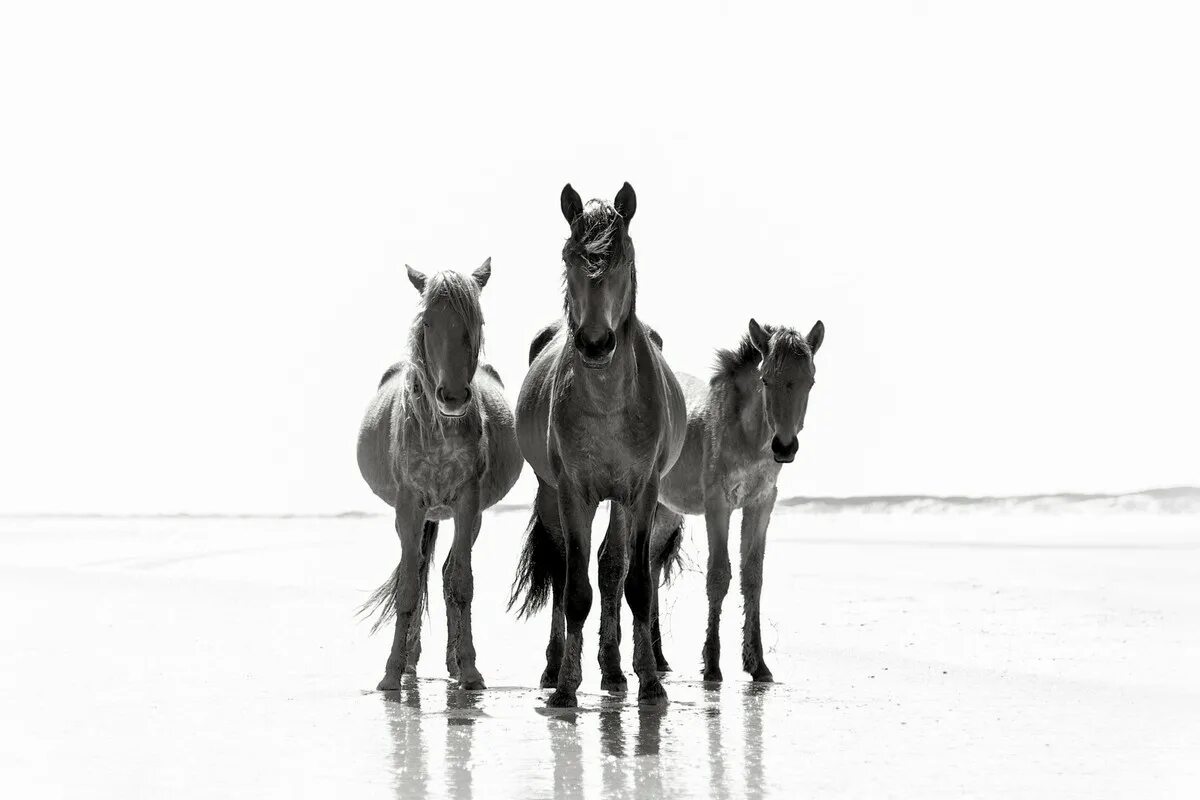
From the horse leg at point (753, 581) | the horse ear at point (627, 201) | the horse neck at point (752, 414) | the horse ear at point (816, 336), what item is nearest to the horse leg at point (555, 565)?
the horse leg at point (753, 581)

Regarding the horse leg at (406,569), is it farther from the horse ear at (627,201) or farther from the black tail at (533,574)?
the horse ear at (627,201)

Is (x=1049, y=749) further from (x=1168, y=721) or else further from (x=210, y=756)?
(x=210, y=756)

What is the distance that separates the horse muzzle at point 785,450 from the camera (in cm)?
928

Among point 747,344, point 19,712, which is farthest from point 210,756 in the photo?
point 747,344

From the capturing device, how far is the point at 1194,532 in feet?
95.3

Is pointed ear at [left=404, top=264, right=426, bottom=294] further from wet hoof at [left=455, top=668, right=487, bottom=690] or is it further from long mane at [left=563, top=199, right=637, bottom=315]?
wet hoof at [left=455, top=668, right=487, bottom=690]

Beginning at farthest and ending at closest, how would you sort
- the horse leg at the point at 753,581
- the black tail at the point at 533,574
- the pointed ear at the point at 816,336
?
the pointed ear at the point at 816,336 → the black tail at the point at 533,574 → the horse leg at the point at 753,581

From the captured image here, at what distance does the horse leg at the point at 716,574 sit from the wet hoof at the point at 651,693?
60.8 inches

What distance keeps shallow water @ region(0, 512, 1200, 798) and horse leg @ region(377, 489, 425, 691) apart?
347 millimetres

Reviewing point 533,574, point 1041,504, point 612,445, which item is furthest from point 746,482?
point 1041,504

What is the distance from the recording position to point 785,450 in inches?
366

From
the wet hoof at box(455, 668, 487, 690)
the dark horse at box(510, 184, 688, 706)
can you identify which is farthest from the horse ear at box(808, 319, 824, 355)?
the wet hoof at box(455, 668, 487, 690)

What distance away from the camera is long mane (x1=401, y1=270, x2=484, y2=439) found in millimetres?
8398

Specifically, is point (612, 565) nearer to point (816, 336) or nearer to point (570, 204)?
point (570, 204)
